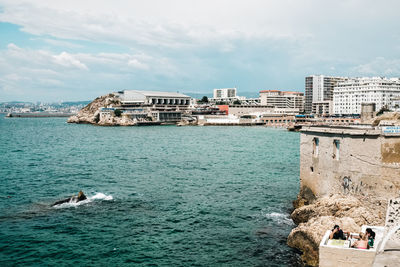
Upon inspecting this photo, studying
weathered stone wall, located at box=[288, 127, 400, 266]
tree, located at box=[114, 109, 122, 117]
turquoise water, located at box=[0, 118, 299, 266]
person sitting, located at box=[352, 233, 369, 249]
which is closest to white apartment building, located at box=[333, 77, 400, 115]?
tree, located at box=[114, 109, 122, 117]

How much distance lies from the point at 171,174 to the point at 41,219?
17.9 meters

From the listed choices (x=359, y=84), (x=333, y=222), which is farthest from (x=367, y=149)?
(x=359, y=84)

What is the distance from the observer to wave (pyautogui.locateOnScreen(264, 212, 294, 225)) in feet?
77.6

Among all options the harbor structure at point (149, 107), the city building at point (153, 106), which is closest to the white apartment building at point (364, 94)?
the harbor structure at point (149, 107)

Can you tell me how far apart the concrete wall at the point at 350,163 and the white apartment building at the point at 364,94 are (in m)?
139

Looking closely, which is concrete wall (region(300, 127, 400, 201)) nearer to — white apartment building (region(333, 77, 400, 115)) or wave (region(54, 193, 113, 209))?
wave (region(54, 193, 113, 209))

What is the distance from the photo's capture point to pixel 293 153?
5834cm

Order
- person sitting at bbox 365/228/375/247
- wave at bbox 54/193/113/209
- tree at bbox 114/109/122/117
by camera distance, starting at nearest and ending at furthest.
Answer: person sitting at bbox 365/228/375/247 → wave at bbox 54/193/113/209 → tree at bbox 114/109/122/117

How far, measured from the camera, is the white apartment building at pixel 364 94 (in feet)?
493

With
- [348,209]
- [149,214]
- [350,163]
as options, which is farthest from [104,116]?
[348,209]

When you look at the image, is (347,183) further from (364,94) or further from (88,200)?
(364,94)

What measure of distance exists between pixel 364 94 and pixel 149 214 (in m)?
151

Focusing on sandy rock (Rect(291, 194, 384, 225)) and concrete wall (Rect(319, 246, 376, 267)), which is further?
sandy rock (Rect(291, 194, 384, 225))

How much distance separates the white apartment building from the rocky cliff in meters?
95.9
